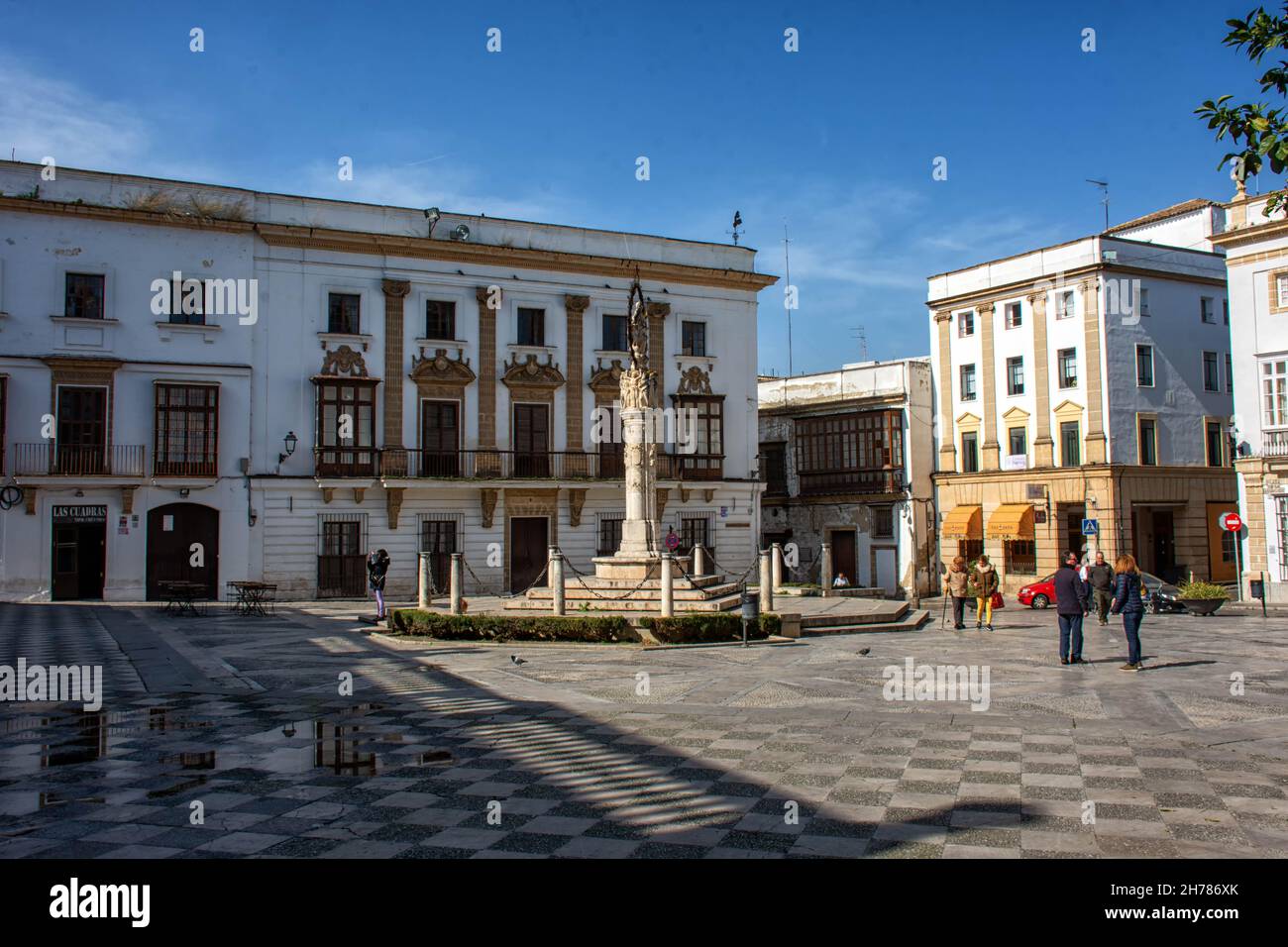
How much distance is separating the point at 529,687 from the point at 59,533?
21451 mm

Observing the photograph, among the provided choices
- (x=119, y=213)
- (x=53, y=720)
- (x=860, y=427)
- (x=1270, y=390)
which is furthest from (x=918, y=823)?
(x=860, y=427)

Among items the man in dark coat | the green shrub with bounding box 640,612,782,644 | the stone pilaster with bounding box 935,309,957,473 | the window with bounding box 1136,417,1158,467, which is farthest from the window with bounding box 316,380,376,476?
the window with bounding box 1136,417,1158,467

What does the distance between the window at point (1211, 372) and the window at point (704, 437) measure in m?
18.7

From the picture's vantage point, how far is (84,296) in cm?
2864

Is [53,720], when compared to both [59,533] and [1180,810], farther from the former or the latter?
[59,533]

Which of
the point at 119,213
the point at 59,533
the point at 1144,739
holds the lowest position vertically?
the point at 1144,739

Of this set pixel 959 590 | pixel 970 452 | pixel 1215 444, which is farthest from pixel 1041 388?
pixel 959 590

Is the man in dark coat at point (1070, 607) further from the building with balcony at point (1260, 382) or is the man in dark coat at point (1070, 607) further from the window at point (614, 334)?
the window at point (614, 334)

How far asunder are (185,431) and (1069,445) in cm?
3031

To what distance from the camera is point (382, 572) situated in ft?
75.0

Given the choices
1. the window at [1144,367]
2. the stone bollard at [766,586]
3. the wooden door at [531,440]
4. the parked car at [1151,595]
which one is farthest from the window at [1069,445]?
the stone bollard at [766,586]

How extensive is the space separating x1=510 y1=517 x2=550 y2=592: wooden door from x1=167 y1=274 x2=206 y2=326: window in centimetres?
1169

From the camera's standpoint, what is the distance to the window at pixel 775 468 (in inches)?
1759

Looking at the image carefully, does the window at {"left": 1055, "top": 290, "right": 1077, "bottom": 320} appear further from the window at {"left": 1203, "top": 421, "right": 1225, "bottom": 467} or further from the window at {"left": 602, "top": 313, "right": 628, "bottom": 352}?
the window at {"left": 602, "top": 313, "right": 628, "bottom": 352}
